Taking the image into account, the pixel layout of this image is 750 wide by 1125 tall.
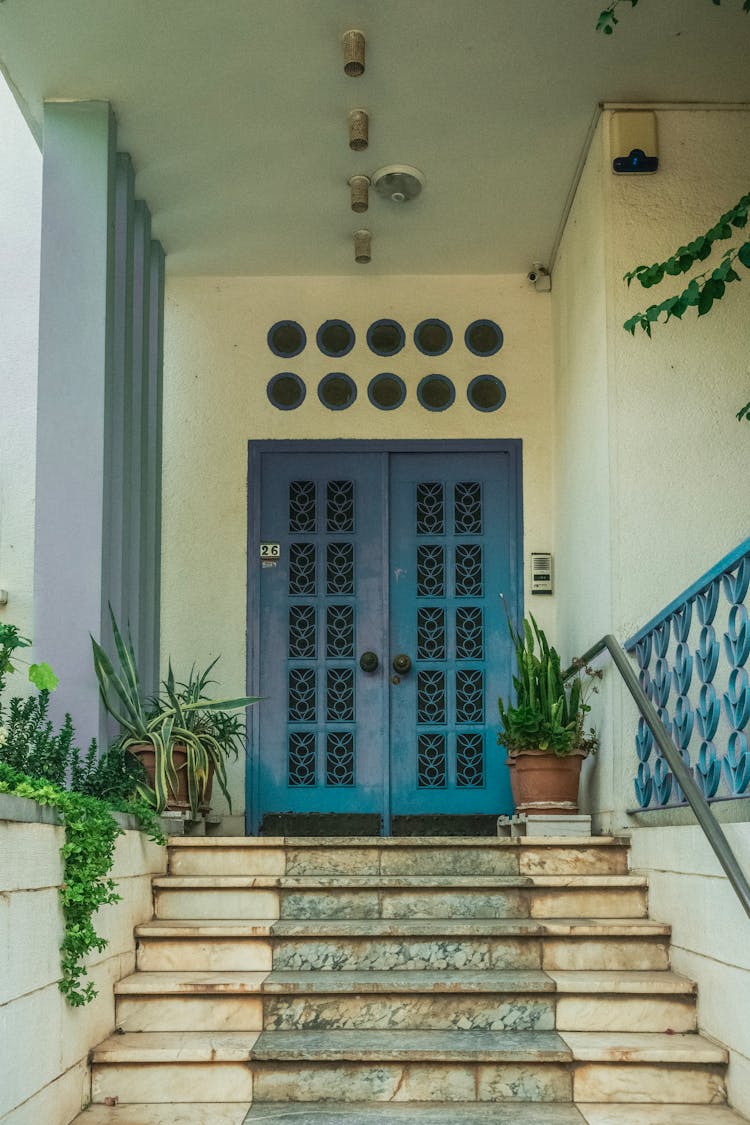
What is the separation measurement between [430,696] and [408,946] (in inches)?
96.1

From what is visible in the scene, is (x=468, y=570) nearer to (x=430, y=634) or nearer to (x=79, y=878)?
(x=430, y=634)

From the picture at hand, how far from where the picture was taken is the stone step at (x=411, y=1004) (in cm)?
381

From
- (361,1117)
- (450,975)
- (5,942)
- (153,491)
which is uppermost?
(153,491)

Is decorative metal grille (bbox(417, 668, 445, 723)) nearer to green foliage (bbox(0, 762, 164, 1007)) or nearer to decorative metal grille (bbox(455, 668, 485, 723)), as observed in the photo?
decorative metal grille (bbox(455, 668, 485, 723))

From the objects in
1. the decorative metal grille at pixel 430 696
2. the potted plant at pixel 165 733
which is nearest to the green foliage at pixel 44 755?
the potted plant at pixel 165 733

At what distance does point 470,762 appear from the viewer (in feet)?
20.9

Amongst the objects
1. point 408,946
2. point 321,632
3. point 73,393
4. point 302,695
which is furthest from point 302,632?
point 408,946

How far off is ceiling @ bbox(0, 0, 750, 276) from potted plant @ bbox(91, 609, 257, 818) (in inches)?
88.3

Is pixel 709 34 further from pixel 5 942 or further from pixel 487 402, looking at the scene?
pixel 5 942

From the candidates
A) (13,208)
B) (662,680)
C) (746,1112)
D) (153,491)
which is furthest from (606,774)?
(13,208)

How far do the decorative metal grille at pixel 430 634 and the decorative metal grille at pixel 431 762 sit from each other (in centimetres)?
44

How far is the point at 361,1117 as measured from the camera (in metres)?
3.36

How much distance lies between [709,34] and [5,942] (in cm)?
421

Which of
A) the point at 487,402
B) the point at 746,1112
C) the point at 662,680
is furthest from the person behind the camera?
the point at 487,402
